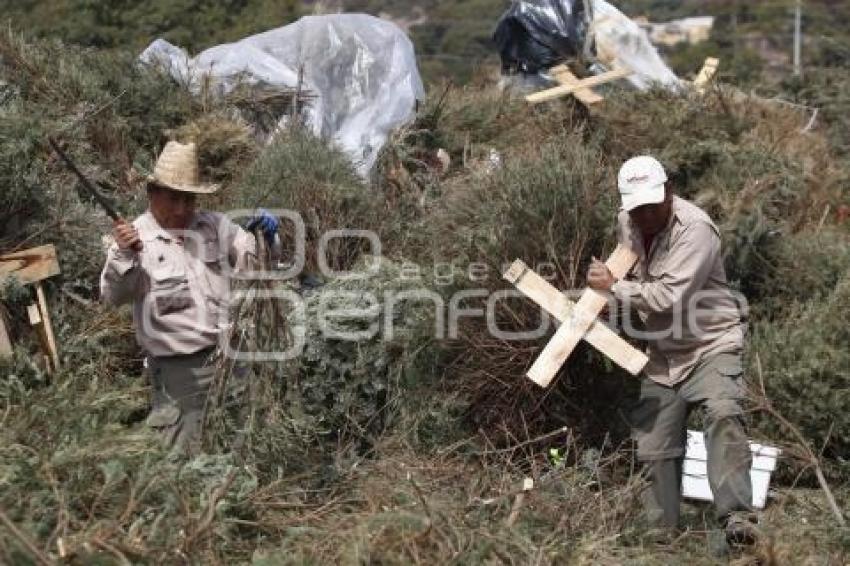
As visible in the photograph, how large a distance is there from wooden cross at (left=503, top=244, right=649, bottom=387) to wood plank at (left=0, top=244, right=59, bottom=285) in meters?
2.46

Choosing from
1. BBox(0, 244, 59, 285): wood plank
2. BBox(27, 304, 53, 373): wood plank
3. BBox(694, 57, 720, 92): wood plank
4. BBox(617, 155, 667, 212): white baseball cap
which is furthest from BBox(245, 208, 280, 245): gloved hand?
BBox(694, 57, 720, 92): wood plank

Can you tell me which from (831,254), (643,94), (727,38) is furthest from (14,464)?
(727,38)

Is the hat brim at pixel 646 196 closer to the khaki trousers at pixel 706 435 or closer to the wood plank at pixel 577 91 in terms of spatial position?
the khaki trousers at pixel 706 435

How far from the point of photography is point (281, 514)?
4.02m

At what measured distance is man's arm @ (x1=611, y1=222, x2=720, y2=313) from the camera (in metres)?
4.46

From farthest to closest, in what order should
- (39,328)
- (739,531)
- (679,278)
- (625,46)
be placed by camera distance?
1. (625,46)
2. (39,328)
3. (679,278)
4. (739,531)

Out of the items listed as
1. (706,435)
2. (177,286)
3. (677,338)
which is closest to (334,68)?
(177,286)

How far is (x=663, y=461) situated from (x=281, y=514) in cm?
155

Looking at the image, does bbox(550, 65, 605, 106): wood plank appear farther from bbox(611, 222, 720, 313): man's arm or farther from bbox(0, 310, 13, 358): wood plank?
bbox(0, 310, 13, 358): wood plank

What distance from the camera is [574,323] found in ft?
15.4

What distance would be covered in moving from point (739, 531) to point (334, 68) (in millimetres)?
5560

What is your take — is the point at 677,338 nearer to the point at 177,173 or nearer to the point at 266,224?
the point at 266,224

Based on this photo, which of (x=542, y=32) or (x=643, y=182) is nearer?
(x=643, y=182)

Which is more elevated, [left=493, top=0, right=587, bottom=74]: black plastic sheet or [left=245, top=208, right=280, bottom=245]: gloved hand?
[left=245, top=208, right=280, bottom=245]: gloved hand
